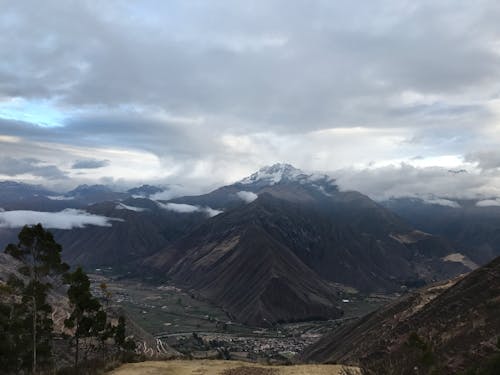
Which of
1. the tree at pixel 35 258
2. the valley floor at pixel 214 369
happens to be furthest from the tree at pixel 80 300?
the valley floor at pixel 214 369

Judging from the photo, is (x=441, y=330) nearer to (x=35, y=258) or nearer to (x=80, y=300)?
(x=80, y=300)

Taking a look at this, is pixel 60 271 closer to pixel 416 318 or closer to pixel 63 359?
pixel 63 359

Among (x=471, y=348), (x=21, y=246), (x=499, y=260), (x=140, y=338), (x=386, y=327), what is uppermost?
(x=21, y=246)

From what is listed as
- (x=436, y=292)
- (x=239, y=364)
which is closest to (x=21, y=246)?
(x=239, y=364)

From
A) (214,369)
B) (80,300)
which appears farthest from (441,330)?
(80,300)

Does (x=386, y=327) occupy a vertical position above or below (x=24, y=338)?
below
